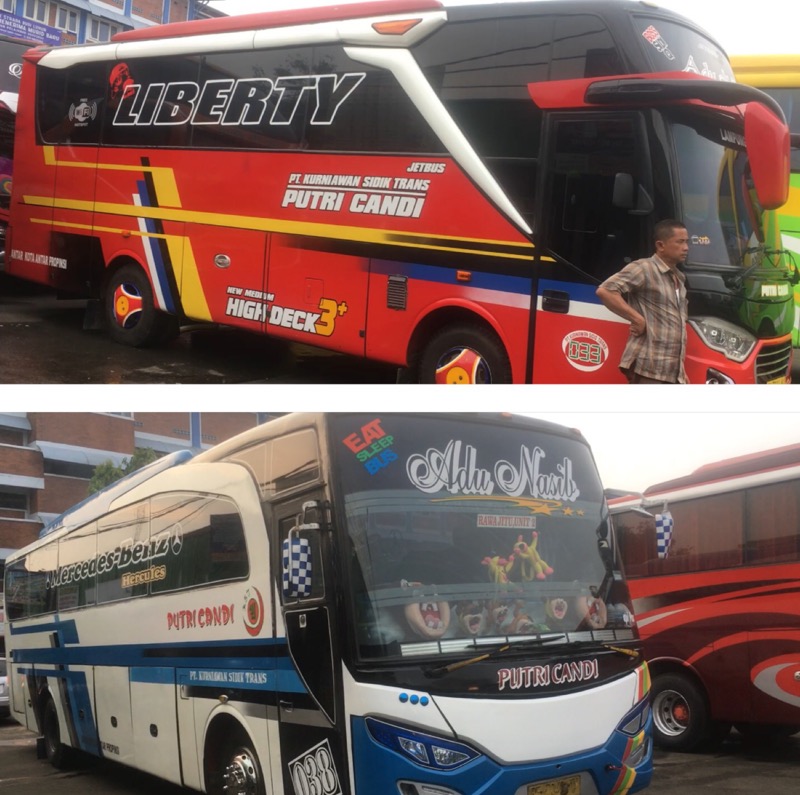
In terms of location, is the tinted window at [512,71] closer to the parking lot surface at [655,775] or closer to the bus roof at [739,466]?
the bus roof at [739,466]

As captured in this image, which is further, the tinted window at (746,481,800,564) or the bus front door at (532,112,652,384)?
the tinted window at (746,481,800,564)

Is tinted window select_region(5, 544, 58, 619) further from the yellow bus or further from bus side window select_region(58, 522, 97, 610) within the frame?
the yellow bus

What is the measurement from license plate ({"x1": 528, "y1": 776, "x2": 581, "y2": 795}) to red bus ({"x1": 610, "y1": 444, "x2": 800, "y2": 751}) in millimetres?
1172

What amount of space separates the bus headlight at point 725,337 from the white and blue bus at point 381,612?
2.79 ft

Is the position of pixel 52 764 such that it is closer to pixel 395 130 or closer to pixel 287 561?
pixel 287 561

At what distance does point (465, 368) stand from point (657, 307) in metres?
1.17

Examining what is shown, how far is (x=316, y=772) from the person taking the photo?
428 centimetres

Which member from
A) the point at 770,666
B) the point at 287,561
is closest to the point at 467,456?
the point at 287,561

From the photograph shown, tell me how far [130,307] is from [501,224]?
285 cm

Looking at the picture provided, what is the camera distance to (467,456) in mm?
4574

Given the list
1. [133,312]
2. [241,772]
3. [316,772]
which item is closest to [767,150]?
[316,772]

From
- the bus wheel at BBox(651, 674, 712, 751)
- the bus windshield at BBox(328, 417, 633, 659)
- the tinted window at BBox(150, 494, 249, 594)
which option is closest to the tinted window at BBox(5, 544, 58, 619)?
the tinted window at BBox(150, 494, 249, 594)

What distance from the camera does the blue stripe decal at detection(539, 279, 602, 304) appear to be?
529 centimetres

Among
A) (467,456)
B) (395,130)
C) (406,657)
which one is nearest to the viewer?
(406,657)
